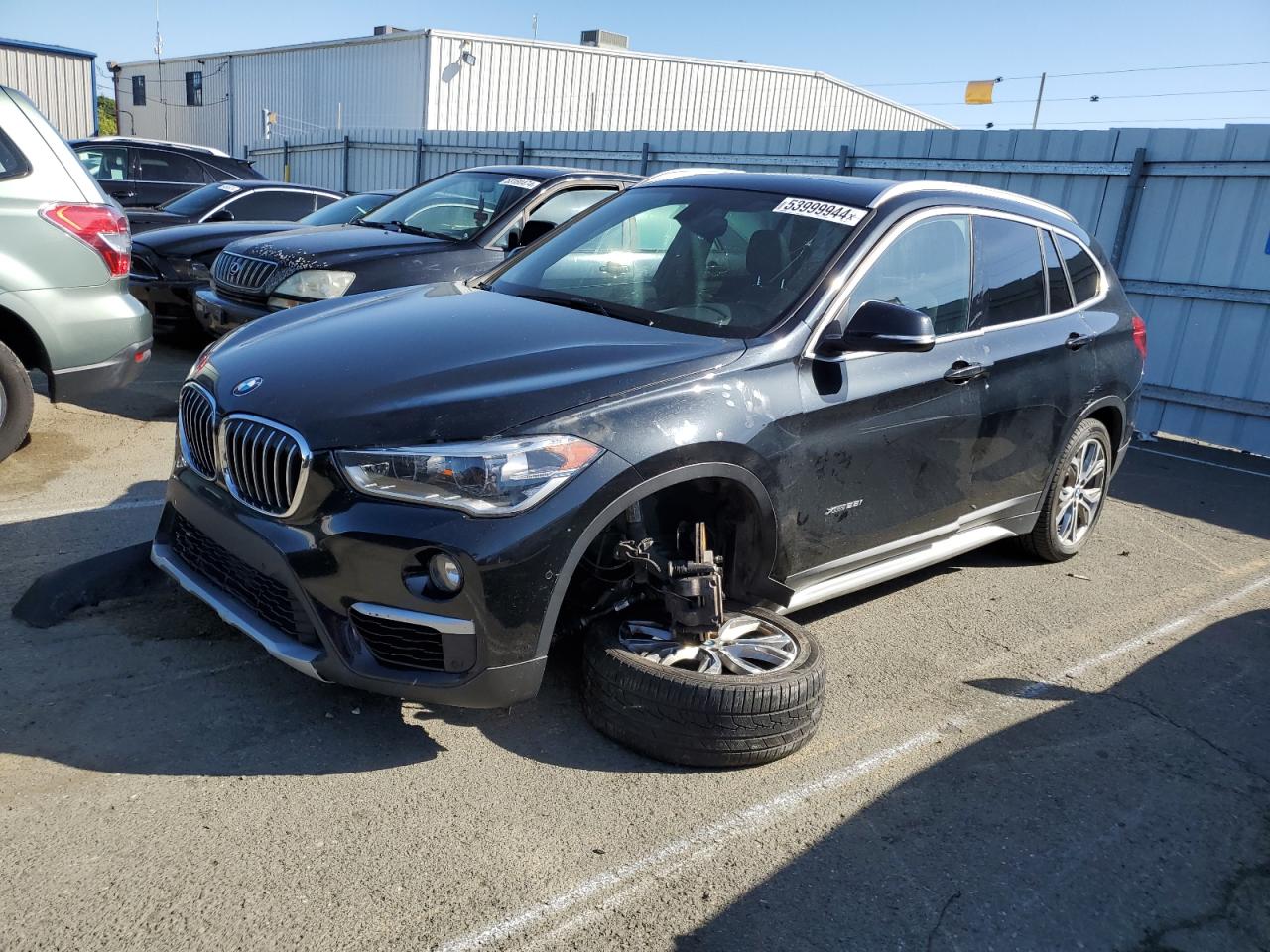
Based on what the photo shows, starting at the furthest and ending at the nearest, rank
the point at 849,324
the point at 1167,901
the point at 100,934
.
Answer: the point at 849,324
the point at 1167,901
the point at 100,934

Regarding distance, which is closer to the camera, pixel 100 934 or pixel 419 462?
pixel 100 934

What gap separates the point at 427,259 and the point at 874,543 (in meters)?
4.31

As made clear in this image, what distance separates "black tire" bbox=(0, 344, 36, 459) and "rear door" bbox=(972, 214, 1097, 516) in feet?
15.6

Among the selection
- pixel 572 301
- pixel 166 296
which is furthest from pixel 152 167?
pixel 572 301

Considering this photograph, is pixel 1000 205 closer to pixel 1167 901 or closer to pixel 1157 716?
pixel 1157 716

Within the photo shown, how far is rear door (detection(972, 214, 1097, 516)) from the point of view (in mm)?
4512

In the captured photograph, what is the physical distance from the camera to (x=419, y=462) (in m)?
2.94

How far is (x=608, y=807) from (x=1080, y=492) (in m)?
3.65

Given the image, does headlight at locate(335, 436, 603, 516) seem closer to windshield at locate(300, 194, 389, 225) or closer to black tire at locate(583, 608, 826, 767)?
black tire at locate(583, 608, 826, 767)

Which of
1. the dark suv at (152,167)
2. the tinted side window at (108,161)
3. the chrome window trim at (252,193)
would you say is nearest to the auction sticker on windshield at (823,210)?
the chrome window trim at (252,193)

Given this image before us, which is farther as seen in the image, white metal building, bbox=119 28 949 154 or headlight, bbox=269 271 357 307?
white metal building, bbox=119 28 949 154

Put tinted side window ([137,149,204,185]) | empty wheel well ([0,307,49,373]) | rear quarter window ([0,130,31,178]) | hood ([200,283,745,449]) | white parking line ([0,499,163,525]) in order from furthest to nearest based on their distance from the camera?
tinted side window ([137,149,204,185]) → empty wheel well ([0,307,49,373]) → rear quarter window ([0,130,31,178]) → white parking line ([0,499,163,525]) → hood ([200,283,745,449])

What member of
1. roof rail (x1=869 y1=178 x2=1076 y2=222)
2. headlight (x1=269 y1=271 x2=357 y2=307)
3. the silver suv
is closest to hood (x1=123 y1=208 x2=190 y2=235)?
headlight (x1=269 y1=271 x2=357 y2=307)

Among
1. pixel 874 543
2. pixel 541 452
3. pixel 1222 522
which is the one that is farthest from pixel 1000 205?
pixel 1222 522
